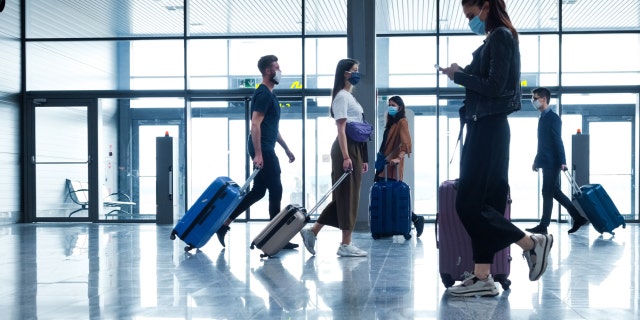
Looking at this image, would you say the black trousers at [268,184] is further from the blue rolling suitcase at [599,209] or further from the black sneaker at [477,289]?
the blue rolling suitcase at [599,209]

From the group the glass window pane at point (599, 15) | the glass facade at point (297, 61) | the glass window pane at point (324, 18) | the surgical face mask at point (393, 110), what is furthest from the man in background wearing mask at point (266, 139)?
the glass window pane at point (599, 15)

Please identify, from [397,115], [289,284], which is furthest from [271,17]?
[289,284]

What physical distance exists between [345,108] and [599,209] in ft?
11.9

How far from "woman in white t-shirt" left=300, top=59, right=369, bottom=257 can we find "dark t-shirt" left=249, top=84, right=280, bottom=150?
61 centimetres

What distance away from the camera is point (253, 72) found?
9789 millimetres

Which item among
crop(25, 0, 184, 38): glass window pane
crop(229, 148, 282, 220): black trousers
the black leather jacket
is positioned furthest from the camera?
crop(25, 0, 184, 38): glass window pane

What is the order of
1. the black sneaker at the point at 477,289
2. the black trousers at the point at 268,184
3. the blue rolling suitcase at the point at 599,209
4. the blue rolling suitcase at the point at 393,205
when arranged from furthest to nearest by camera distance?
the blue rolling suitcase at the point at 599,209 → the blue rolling suitcase at the point at 393,205 → the black trousers at the point at 268,184 → the black sneaker at the point at 477,289

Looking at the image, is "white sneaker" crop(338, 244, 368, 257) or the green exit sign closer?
"white sneaker" crop(338, 244, 368, 257)

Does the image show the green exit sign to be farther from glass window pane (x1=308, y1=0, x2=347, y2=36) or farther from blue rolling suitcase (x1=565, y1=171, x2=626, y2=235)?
blue rolling suitcase (x1=565, y1=171, x2=626, y2=235)

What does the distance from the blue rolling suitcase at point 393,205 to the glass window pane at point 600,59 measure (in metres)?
4.59

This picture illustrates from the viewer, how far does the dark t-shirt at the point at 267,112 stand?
518cm

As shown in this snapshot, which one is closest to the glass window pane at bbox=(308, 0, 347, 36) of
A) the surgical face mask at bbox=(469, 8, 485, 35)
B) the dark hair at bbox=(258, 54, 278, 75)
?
the dark hair at bbox=(258, 54, 278, 75)

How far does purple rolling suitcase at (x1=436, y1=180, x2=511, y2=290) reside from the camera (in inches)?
132

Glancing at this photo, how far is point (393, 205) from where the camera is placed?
19.7 feet
